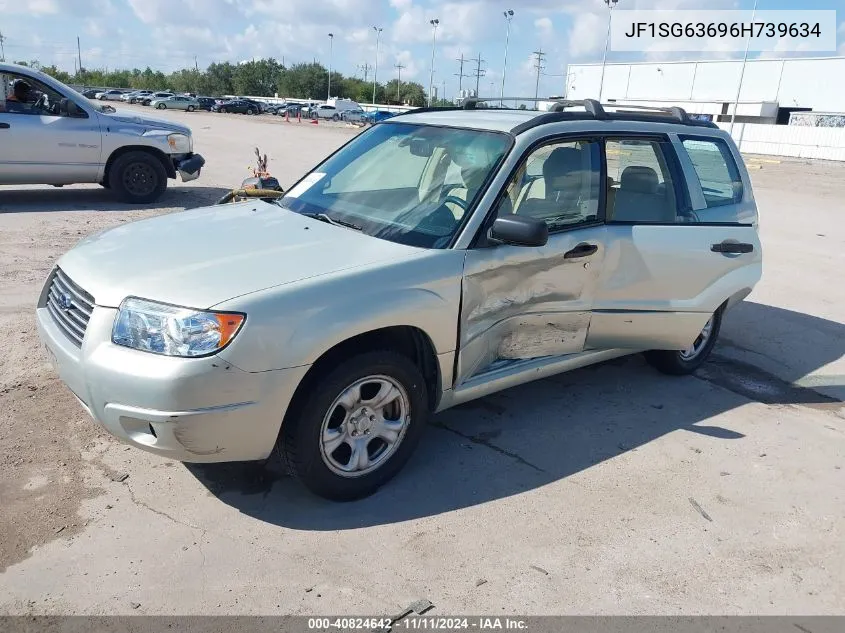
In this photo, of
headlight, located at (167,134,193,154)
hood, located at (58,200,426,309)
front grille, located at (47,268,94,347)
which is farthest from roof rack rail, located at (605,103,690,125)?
headlight, located at (167,134,193,154)

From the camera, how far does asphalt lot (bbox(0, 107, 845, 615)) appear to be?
281 cm

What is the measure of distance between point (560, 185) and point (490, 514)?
1952 millimetres

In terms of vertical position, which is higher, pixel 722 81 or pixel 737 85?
pixel 722 81

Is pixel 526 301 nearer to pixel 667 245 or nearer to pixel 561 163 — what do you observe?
pixel 561 163

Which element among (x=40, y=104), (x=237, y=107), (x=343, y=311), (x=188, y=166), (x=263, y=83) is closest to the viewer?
(x=343, y=311)

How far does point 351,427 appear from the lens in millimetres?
3312

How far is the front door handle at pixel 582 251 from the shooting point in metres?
3.95

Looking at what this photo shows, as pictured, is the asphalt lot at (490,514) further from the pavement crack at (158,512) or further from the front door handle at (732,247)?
the front door handle at (732,247)

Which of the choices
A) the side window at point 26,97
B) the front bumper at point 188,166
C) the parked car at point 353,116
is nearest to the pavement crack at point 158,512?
the front bumper at point 188,166

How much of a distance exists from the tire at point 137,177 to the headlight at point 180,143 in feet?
1.11

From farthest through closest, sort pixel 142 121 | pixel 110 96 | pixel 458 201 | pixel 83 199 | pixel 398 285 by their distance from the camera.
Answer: pixel 110 96 → pixel 83 199 → pixel 142 121 → pixel 458 201 → pixel 398 285

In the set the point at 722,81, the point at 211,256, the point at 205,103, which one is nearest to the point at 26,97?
the point at 211,256

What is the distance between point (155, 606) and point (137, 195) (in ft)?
30.5

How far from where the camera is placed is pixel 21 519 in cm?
311
